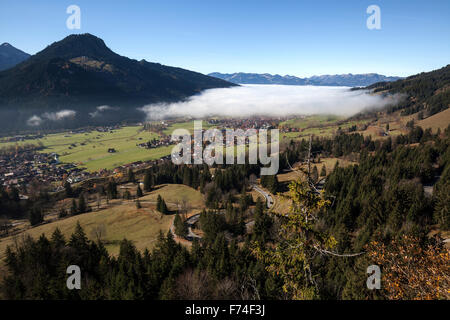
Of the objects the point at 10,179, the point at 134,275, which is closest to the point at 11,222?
the point at 10,179

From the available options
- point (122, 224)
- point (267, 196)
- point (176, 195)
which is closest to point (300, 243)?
point (122, 224)

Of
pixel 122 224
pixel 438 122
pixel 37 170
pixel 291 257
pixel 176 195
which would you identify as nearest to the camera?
pixel 291 257

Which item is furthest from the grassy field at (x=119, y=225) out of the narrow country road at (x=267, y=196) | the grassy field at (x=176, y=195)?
the narrow country road at (x=267, y=196)

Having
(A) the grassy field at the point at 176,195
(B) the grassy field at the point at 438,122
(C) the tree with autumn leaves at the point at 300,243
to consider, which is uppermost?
(B) the grassy field at the point at 438,122

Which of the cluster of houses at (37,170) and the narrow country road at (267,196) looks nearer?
the narrow country road at (267,196)

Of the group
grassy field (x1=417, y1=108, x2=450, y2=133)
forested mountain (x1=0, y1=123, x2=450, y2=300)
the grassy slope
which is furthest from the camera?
grassy field (x1=417, y1=108, x2=450, y2=133)

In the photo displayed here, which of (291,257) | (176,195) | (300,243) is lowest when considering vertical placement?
(176,195)

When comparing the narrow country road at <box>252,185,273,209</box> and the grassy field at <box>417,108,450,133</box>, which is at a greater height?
the grassy field at <box>417,108,450,133</box>

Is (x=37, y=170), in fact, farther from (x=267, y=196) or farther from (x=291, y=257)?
(x=291, y=257)

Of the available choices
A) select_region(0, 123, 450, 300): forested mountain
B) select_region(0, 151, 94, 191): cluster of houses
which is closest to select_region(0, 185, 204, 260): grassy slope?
select_region(0, 123, 450, 300): forested mountain

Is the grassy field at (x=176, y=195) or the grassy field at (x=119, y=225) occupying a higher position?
the grassy field at (x=176, y=195)

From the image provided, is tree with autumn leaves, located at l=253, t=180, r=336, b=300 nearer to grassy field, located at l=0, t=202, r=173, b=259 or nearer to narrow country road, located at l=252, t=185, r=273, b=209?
grassy field, located at l=0, t=202, r=173, b=259

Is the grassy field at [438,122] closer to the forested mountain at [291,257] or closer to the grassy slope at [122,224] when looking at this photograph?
the forested mountain at [291,257]
